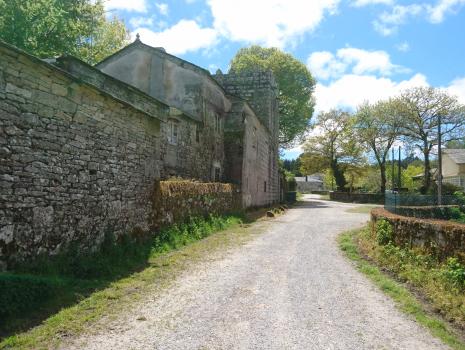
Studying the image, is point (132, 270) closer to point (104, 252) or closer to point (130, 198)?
point (104, 252)

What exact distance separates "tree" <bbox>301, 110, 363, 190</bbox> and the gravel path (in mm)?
42727

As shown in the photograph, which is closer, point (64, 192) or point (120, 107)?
point (64, 192)

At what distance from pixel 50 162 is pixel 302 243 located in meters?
7.96

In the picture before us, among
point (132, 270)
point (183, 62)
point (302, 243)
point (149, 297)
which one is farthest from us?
point (183, 62)

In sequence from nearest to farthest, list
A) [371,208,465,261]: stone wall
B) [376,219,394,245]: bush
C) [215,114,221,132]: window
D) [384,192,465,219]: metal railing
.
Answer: [371,208,465,261]: stone wall < [376,219,394,245]: bush < [384,192,465,219]: metal railing < [215,114,221,132]: window

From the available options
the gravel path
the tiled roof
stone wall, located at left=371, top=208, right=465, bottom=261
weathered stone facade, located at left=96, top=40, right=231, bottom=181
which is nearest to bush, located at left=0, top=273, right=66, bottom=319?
the gravel path

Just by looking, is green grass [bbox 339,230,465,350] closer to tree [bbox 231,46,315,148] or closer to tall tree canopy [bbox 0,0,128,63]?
tall tree canopy [bbox 0,0,128,63]

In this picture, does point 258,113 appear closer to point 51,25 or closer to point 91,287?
point 51,25

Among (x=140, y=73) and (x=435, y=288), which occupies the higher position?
(x=140, y=73)

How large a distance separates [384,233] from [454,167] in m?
42.1

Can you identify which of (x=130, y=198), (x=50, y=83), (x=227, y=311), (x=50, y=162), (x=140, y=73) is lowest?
(x=227, y=311)

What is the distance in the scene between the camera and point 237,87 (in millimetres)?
27266

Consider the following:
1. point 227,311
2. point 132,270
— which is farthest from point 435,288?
point 132,270

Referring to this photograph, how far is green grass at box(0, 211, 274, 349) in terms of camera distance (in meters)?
4.92
